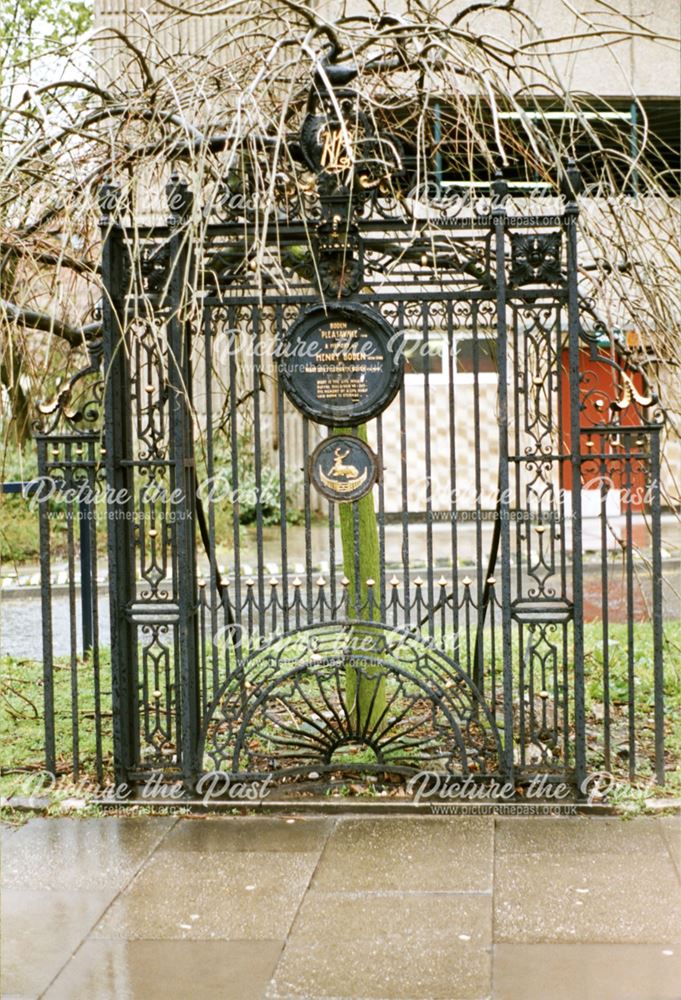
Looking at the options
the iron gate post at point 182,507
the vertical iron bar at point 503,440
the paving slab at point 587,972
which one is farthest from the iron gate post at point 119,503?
the paving slab at point 587,972

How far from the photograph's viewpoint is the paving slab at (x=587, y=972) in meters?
4.35

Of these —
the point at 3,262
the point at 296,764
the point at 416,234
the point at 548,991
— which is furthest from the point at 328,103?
the point at 548,991

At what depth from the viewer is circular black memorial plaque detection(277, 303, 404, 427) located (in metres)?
6.64

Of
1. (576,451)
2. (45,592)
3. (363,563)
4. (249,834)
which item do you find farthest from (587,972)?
(363,563)

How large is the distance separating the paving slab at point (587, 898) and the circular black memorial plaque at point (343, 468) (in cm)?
212

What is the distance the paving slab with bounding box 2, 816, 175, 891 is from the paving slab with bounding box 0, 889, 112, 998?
13 cm

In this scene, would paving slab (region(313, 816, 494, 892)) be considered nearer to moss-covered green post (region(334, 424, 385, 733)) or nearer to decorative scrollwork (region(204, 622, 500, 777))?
decorative scrollwork (region(204, 622, 500, 777))

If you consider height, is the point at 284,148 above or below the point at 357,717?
above

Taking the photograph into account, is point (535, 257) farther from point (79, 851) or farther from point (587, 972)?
point (79, 851)

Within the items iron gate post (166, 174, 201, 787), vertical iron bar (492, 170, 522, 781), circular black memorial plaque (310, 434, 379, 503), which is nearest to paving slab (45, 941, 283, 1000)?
iron gate post (166, 174, 201, 787)

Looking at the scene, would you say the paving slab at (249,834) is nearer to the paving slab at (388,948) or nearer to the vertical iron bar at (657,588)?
the paving slab at (388,948)

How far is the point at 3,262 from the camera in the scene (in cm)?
746

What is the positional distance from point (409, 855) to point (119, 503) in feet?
7.90

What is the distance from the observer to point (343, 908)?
205 inches
